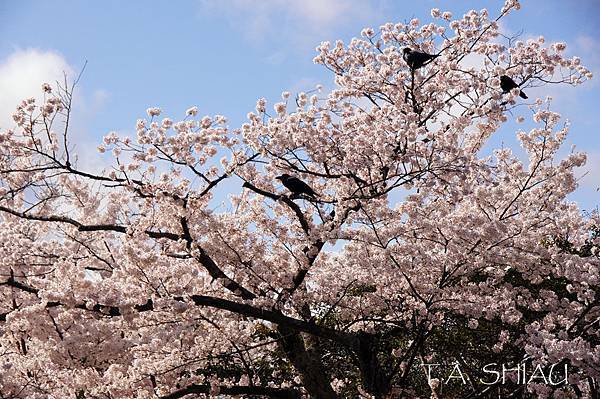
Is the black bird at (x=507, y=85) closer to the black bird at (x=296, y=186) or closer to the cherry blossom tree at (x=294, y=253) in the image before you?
the cherry blossom tree at (x=294, y=253)

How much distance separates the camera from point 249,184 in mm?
7707

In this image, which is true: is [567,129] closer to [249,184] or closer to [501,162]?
[501,162]

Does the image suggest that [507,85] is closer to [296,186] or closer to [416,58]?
[416,58]

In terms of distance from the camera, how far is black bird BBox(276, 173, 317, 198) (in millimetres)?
7258

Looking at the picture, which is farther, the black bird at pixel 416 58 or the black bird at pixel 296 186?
the black bird at pixel 416 58

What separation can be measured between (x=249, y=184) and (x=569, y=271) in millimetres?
4022

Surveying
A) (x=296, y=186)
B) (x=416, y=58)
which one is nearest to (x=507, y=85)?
(x=416, y=58)

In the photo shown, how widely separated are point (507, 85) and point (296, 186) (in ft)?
10.9

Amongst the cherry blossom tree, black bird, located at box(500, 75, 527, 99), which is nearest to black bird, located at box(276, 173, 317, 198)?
the cherry blossom tree

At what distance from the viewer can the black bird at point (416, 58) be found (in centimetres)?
814

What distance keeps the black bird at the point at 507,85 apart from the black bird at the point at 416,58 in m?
0.94

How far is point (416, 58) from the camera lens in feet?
27.0

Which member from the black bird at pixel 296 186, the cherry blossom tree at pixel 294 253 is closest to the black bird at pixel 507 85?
the cherry blossom tree at pixel 294 253

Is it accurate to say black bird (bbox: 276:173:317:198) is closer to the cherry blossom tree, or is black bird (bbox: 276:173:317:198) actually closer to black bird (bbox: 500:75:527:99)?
the cherry blossom tree
